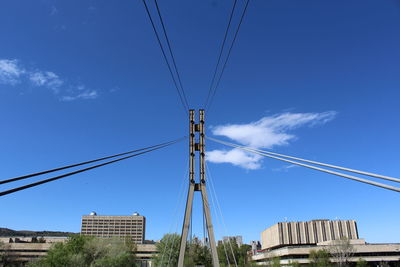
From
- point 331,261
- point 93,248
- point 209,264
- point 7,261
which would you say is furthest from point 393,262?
point 7,261

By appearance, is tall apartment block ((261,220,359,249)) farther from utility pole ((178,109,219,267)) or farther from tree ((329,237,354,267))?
utility pole ((178,109,219,267))

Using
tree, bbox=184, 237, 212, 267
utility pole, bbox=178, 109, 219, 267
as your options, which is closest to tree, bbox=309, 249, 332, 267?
tree, bbox=184, 237, 212, 267

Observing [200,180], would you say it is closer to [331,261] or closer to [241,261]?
[331,261]

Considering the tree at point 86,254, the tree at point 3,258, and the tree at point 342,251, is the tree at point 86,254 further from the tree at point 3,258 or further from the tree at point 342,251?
the tree at point 342,251

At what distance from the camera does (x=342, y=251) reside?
2596 inches

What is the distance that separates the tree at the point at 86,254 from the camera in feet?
173

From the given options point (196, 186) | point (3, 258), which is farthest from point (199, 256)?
point (196, 186)

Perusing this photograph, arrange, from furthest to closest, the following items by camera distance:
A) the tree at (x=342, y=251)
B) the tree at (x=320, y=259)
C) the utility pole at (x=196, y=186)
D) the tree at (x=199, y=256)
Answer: the tree at (x=342, y=251) < the tree at (x=320, y=259) < the tree at (x=199, y=256) < the utility pole at (x=196, y=186)

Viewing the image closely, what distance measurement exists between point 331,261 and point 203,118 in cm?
6070

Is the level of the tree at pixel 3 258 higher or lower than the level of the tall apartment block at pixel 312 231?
lower

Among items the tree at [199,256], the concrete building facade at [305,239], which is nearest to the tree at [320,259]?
the concrete building facade at [305,239]

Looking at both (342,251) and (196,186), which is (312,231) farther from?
(196,186)

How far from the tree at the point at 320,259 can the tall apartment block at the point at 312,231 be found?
31.2 metres

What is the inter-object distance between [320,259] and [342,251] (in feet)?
15.9
